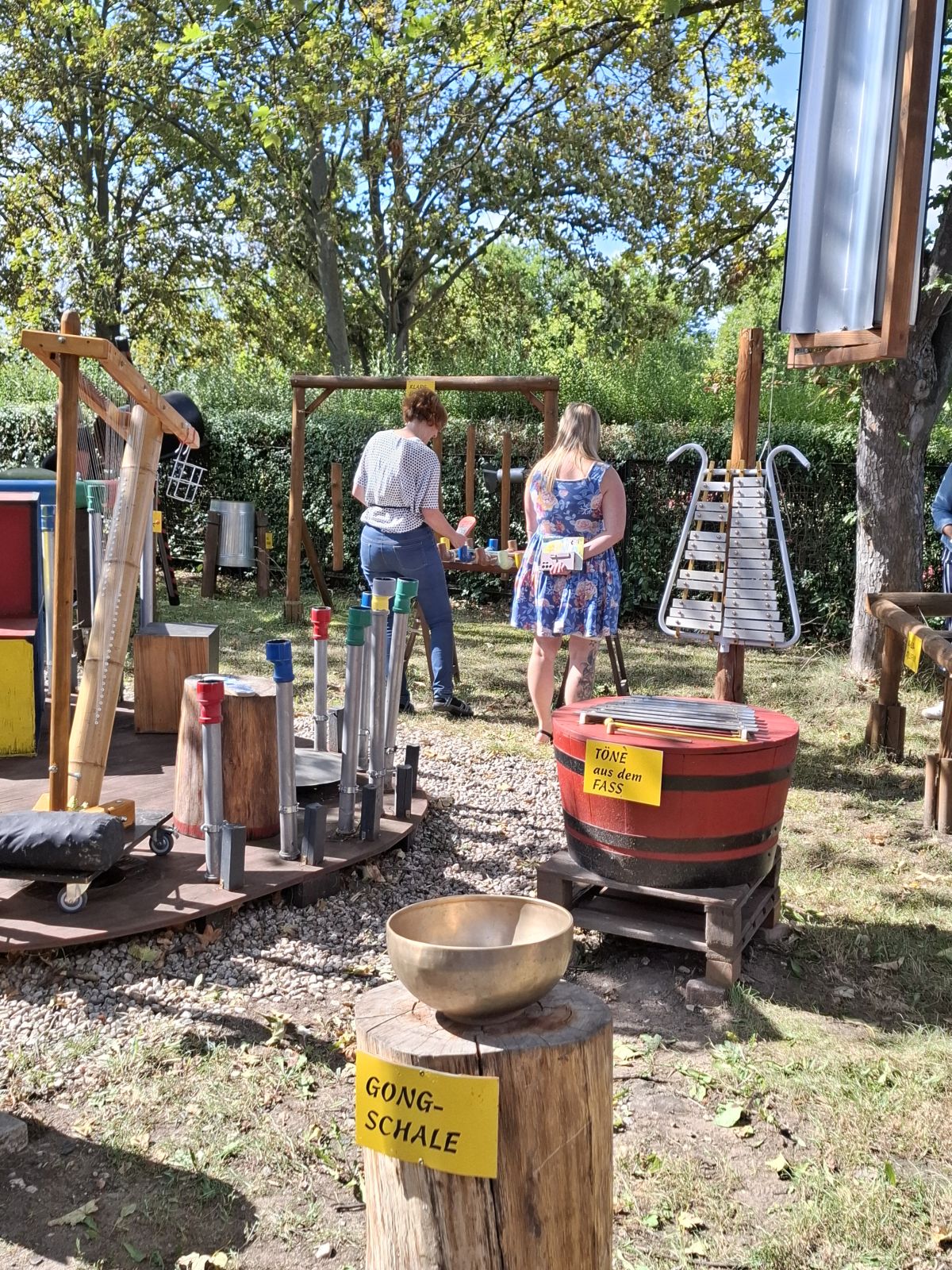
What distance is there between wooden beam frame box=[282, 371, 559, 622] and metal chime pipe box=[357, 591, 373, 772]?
3.13 m

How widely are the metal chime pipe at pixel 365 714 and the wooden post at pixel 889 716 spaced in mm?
3012

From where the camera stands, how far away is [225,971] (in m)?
3.46

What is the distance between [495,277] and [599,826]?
2060 cm

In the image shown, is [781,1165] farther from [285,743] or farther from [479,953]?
[285,743]

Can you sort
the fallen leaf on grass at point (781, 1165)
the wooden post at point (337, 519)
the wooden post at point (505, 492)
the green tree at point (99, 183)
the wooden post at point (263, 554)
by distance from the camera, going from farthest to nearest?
the green tree at point (99, 183), the wooden post at point (263, 554), the wooden post at point (337, 519), the wooden post at point (505, 492), the fallen leaf on grass at point (781, 1165)

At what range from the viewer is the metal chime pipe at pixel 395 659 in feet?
14.8

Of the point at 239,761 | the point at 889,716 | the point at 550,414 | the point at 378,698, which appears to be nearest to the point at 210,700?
the point at 239,761

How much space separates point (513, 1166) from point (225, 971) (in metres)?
2.02

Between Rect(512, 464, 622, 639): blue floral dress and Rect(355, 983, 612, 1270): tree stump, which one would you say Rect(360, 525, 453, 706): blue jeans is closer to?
Rect(512, 464, 622, 639): blue floral dress

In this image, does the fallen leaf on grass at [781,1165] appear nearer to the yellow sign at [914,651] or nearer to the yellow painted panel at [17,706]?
the yellow sign at [914,651]

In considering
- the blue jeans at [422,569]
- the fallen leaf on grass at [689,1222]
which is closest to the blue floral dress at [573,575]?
the blue jeans at [422,569]

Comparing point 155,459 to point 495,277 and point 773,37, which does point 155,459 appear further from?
point 495,277

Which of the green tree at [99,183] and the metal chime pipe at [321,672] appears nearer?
the metal chime pipe at [321,672]

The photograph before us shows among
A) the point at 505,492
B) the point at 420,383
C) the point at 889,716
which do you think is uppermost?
the point at 420,383
